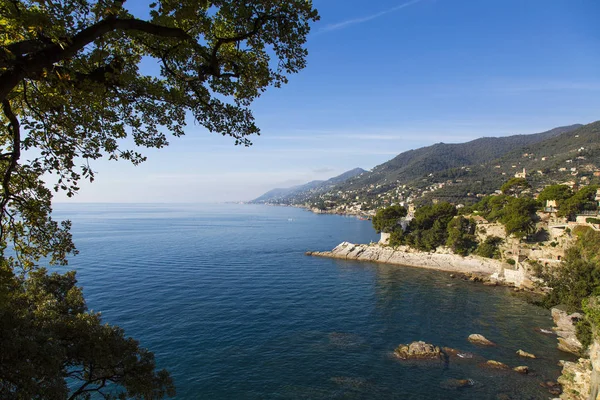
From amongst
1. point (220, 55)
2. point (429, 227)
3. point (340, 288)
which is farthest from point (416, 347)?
point (429, 227)

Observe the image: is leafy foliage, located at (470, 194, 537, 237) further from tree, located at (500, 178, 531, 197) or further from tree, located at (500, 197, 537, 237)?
tree, located at (500, 178, 531, 197)

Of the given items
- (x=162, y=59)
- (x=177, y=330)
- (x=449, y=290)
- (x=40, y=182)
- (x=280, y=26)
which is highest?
(x=280, y=26)

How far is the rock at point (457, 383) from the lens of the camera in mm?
19500

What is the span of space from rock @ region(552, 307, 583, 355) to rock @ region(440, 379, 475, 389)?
9.97 m

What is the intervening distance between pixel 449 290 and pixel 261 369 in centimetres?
2888

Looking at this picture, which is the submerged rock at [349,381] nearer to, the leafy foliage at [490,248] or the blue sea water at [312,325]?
the blue sea water at [312,325]

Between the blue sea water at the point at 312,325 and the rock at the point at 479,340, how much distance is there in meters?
0.73

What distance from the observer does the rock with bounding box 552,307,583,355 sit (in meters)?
24.2

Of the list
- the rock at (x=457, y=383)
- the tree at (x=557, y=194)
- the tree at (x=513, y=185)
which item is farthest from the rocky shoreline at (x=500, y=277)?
the tree at (x=513, y=185)

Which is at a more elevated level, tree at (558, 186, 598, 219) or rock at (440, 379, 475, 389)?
tree at (558, 186, 598, 219)

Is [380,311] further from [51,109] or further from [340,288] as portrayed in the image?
[51,109]

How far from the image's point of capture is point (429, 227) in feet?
222

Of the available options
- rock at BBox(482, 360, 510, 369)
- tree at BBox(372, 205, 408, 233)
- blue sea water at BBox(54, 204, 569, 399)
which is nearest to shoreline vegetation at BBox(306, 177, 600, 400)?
tree at BBox(372, 205, 408, 233)

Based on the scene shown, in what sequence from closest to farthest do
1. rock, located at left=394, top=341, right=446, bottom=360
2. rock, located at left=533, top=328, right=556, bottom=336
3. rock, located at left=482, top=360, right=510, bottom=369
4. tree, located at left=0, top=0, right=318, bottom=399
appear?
tree, located at left=0, top=0, right=318, bottom=399
rock, located at left=482, top=360, right=510, bottom=369
rock, located at left=394, top=341, right=446, bottom=360
rock, located at left=533, top=328, right=556, bottom=336
